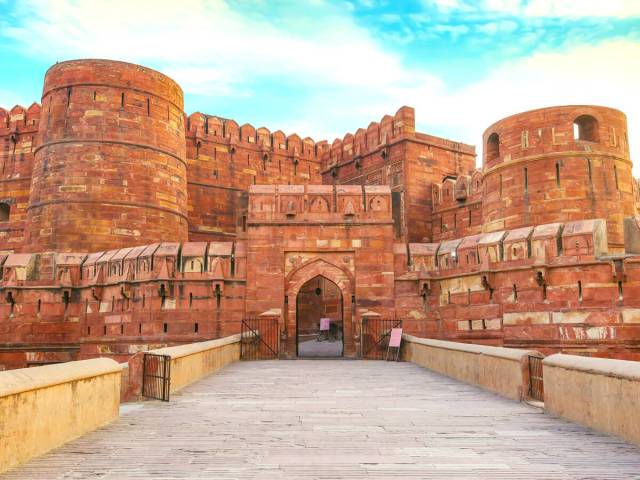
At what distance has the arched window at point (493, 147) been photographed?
63.7ft

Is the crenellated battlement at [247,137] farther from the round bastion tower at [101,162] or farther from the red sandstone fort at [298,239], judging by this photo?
the round bastion tower at [101,162]

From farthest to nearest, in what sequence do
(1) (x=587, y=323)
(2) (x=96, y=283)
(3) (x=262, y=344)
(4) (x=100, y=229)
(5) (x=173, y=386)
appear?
1. (4) (x=100, y=229)
2. (2) (x=96, y=283)
3. (3) (x=262, y=344)
4. (1) (x=587, y=323)
5. (5) (x=173, y=386)

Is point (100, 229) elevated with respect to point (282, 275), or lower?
elevated

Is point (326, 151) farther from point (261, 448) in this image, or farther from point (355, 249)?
point (261, 448)

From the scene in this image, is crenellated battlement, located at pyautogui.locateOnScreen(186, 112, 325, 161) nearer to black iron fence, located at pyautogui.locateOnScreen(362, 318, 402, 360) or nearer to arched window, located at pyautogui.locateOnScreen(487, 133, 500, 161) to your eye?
arched window, located at pyautogui.locateOnScreen(487, 133, 500, 161)

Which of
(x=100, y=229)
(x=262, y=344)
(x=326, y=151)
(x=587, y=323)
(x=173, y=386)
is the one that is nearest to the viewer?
(x=173, y=386)

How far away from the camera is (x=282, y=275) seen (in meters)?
15.3

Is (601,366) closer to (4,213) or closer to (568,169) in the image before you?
(568,169)

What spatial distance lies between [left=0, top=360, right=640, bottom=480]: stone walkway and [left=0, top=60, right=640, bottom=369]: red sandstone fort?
6647mm

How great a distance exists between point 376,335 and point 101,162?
11.5 meters

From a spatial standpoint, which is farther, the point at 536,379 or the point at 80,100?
the point at 80,100

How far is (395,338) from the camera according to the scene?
1342cm

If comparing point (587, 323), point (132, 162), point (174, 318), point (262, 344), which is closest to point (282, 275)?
point (262, 344)

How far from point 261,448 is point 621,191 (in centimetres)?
1618
